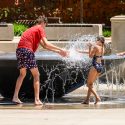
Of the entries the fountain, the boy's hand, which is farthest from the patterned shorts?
the fountain

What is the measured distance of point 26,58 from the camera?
10.9 m

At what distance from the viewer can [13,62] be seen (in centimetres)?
1180

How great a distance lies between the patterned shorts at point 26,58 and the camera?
35.5 feet

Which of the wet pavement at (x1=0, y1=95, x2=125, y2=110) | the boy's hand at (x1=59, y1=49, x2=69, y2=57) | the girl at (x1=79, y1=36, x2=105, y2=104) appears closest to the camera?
the wet pavement at (x1=0, y1=95, x2=125, y2=110)

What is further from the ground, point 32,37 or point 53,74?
point 32,37

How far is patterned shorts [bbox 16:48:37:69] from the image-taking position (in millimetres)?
10828

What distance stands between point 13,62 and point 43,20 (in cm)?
131

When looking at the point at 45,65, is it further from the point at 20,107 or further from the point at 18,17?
the point at 18,17
